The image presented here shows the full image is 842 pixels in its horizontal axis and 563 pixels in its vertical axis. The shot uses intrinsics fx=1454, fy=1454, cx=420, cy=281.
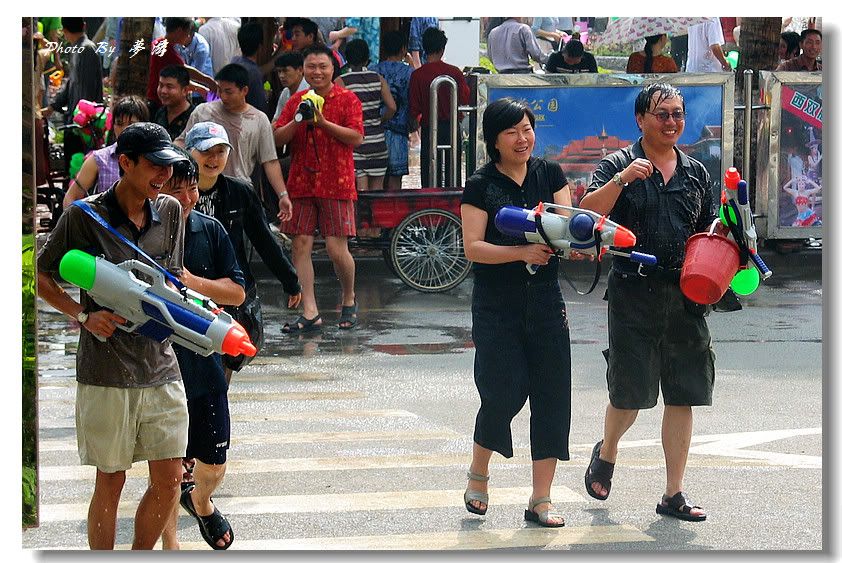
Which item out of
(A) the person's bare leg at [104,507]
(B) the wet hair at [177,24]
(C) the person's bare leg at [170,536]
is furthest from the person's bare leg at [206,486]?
(B) the wet hair at [177,24]

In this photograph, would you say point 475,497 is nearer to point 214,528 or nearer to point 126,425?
point 214,528

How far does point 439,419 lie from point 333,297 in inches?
147

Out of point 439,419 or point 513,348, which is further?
point 439,419

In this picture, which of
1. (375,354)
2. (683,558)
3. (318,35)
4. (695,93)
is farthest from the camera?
(318,35)

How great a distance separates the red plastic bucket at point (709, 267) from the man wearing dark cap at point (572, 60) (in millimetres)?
6018

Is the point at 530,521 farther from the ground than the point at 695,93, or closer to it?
closer to it

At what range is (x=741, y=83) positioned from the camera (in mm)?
11055

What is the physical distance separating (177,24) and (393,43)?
182 cm

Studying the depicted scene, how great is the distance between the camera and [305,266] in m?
9.83

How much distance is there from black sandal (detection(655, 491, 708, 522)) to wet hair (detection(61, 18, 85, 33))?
17.1 ft

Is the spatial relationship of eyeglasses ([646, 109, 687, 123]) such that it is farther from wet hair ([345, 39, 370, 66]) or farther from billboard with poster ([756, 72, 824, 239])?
wet hair ([345, 39, 370, 66])

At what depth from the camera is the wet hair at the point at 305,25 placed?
1199cm

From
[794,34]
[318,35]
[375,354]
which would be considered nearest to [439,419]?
[375,354]

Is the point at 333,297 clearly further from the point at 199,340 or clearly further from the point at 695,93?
the point at 199,340
